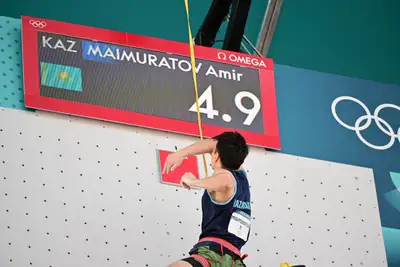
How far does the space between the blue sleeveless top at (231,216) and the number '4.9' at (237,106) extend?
1.29 meters

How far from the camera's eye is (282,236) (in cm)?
455

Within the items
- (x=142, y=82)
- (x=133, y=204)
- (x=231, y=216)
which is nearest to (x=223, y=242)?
(x=231, y=216)

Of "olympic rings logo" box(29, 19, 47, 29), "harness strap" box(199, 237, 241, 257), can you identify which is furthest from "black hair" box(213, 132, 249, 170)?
"olympic rings logo" box(29, 19, 47, 29)

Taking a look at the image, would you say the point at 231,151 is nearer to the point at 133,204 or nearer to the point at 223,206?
the point at 223,206

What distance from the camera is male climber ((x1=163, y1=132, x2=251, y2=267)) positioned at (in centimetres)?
333

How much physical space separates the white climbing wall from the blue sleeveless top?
875 millimetres

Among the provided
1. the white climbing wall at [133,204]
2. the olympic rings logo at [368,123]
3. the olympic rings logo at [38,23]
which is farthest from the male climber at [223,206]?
the olympic rings logo at [368,123]

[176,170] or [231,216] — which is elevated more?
[176,170]

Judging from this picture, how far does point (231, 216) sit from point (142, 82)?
1.48m

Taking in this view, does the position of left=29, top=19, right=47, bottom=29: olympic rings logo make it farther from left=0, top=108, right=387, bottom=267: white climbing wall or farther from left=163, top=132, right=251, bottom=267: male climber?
left=163, top=132, right=251, bottom=267: male climber

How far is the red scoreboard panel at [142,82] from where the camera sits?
4543mm

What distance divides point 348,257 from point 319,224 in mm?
221

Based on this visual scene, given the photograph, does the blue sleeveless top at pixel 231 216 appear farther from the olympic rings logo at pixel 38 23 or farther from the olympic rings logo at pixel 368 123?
the olympic rings logo at pixel 368 123

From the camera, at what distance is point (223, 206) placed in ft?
11.2
